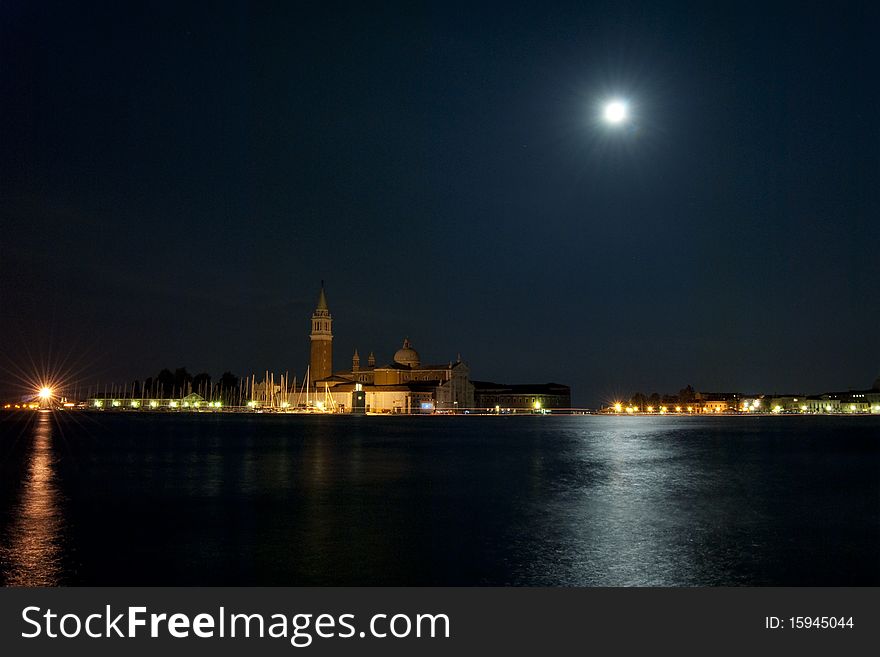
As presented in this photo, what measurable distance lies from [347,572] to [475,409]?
398 ft

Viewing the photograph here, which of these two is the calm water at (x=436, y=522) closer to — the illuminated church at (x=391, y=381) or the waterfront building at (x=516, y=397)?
the illuminated church at (x=391, y=381)

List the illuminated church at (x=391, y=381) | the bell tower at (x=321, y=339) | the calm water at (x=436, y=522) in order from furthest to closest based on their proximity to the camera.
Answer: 1. the bell tower at (x=321, y=339)
2. the illuminated church at (x=391, y=381)
3. the calm water at (x=436, y=522)

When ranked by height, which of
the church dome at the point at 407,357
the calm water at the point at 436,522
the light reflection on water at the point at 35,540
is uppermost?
the church dome at the point at 407,357

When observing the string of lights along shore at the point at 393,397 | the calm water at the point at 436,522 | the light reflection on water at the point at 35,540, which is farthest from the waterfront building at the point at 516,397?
the light reflection on water at the point at 35,540

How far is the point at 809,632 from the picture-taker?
856 cm

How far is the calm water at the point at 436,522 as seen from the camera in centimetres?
1105

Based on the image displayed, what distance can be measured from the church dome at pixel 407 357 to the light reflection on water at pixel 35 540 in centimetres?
10780

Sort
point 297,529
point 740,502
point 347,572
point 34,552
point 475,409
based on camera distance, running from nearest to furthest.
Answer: point 347,572, point 34,552, point 297,529, point 740,502, point 475,409

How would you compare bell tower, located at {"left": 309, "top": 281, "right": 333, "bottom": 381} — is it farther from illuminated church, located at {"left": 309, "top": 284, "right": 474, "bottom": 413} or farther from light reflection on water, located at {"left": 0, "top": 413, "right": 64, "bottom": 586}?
light reflection on water, located at {"left": 0, "top": 413, "right": 64, "bottom": 586}

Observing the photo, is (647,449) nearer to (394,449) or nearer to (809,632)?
(394,449)

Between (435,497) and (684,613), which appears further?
(435,497)

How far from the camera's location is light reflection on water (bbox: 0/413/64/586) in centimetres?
1045

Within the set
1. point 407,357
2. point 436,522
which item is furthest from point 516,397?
point 436,522

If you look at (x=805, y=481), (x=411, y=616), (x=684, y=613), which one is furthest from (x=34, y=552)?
(x=805, y=481)
